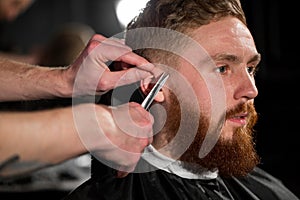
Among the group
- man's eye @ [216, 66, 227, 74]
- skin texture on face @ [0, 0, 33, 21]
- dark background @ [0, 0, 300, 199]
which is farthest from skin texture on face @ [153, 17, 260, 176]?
skin texture on face @ [0, 0, 33, 21]

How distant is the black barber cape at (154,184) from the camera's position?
1522mm

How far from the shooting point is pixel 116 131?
46.7 inches

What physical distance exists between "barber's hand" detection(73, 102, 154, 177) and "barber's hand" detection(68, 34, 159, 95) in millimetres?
78

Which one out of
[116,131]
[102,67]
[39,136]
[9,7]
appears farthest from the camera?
[9,7]

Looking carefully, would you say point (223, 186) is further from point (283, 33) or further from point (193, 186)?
point (283, 33)

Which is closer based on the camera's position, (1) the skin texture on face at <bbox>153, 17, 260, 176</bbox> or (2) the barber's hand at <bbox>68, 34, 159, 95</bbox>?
(2) the barber's hand at <bbox>68, 34, 159, 95</bbox>

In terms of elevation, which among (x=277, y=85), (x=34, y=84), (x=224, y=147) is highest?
(x=34, y=84)

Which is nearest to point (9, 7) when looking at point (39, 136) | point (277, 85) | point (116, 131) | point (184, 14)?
point (277, 85)

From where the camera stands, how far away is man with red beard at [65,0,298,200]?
148 centimetres

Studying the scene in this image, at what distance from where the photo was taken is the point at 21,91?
1364 millimetres

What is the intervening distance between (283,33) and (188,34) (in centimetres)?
155

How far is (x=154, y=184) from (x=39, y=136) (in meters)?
0.67

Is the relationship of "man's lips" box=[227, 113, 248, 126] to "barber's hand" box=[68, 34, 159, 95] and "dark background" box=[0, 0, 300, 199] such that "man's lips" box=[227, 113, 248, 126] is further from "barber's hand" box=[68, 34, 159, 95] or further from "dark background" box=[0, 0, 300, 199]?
"dark background" box=[0, 0, 300, 199]

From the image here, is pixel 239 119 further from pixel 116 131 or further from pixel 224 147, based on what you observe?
pixel 116 131
